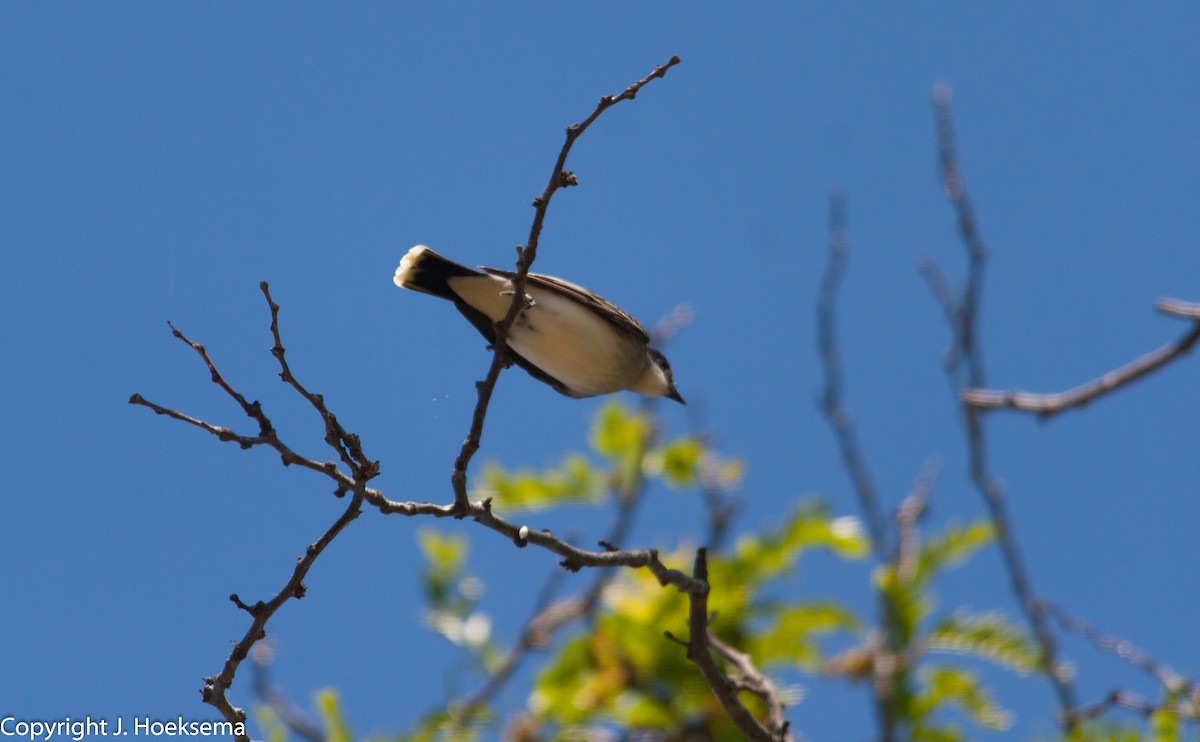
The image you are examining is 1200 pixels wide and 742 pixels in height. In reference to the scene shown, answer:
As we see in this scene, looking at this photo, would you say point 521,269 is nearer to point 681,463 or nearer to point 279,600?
point 279,600

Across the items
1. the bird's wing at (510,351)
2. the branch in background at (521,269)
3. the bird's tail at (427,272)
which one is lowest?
the branch in background at (521,269)

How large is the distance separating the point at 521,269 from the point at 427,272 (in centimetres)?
221

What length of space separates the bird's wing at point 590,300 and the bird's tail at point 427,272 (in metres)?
0.18

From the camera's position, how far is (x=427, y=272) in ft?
18.8

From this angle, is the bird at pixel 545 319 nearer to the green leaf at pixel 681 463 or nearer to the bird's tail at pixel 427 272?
the bird's tail at pixel 427 272

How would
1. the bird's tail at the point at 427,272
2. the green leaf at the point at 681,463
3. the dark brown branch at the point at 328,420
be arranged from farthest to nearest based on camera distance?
the green leaf at the point at 681,463 < the bird's tail at the point at 427,272 < the dark brown branch at the point at 328,420

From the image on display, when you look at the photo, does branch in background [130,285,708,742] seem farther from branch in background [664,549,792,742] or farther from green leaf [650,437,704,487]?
green leaf [650,437,704,487]

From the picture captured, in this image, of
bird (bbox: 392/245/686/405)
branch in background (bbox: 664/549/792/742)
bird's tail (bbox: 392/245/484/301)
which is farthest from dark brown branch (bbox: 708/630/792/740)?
bird's tail (bbox: 392/245/484/301)

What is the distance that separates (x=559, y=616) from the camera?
7.21 m

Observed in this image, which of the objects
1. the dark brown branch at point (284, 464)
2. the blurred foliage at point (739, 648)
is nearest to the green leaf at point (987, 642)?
the blurred foliage at point (739, 648)

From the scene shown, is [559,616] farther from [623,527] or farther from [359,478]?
[359,478]

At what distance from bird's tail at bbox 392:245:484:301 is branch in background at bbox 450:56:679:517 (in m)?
1.97

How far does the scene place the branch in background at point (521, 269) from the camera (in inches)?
132

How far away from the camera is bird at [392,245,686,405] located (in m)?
5.71
